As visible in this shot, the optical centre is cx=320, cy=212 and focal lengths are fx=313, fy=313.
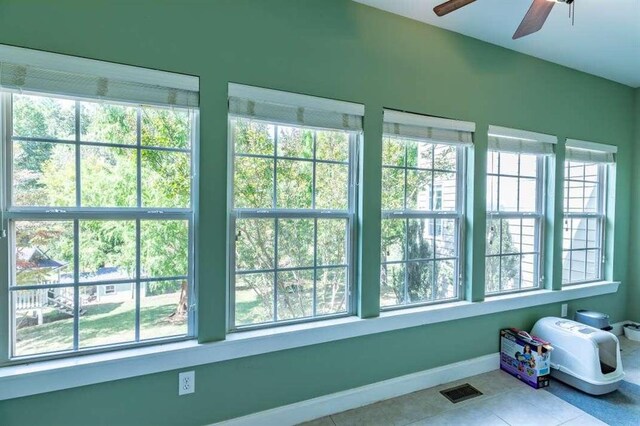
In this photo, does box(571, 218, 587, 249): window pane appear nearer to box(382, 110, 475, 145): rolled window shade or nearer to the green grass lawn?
box(382, 110, 475, 145): rolled window shade

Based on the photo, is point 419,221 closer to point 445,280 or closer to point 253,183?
point 445,280

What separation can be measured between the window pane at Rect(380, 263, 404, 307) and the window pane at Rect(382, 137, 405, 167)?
2.59 ft

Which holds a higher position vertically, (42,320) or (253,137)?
(253,137)

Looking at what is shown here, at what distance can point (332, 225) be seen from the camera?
2.24 m

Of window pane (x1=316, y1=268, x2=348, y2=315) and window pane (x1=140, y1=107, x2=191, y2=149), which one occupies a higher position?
window pane (x1=140, y1=107, x2=191, y2=149)

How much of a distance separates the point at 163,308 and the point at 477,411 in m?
2.19

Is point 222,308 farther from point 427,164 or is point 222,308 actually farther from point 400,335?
point 427,164

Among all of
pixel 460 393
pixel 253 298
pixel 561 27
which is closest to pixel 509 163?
pixel 561 27

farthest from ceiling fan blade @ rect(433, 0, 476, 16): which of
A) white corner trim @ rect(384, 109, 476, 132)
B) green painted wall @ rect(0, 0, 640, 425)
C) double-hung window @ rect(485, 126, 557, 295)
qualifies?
double-hung window @ rect(485, 126, 557, 295)

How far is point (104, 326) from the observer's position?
5.59ft

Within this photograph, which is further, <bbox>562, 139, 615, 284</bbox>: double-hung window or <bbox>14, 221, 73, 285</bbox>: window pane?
<bbox>562, 139, 615, 284</bbox>: double-hung window

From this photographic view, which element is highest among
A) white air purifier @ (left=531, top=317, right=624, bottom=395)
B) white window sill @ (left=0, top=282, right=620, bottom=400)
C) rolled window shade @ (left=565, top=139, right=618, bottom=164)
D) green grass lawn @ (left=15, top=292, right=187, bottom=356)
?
rolled window shade @ (left=565, top=139, right=618, bottom=164)

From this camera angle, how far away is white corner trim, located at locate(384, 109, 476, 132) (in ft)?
7.61

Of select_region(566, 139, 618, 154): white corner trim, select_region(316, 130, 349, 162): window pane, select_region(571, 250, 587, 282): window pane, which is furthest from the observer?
Result: select_region(571, 250, 587, 282): window pane
